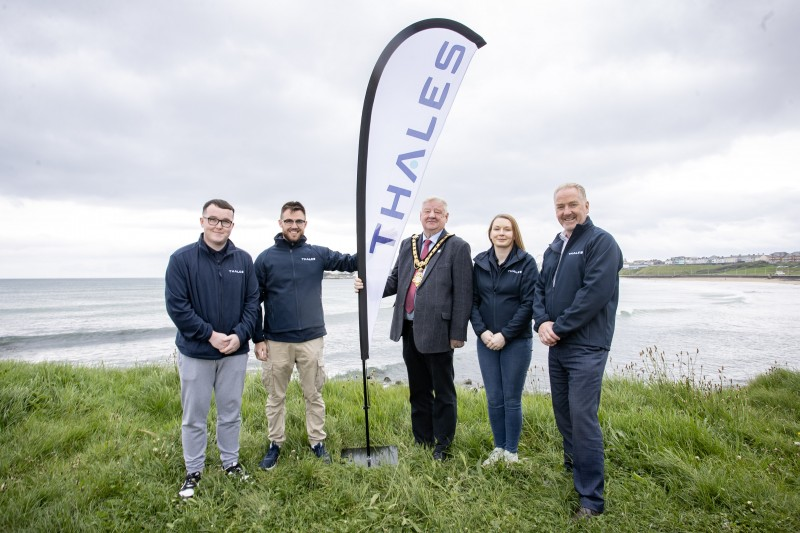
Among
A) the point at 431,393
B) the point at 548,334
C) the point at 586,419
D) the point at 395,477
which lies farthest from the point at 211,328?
the point at 586,419

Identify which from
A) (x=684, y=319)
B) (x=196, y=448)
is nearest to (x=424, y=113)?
(x=196, y=448)

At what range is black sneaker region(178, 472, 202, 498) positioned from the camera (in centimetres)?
311

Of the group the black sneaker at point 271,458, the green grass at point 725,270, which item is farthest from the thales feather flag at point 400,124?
the green grass at point 725,270

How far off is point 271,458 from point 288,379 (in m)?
0.72

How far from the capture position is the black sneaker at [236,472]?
10.8 feet

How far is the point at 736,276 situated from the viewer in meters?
74.9

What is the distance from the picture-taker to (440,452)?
379 centimetres

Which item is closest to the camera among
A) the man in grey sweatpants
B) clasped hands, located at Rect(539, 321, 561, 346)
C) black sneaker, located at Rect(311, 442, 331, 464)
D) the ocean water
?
clasped hands, located at Rect(539, 321, 561, 346)

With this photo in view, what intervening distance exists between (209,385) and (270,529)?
4.23ft

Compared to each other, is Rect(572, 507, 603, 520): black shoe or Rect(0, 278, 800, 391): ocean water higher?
Rect(572, 507, 603, 520): black shoe

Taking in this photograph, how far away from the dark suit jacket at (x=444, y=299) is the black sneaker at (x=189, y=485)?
203 centimetres

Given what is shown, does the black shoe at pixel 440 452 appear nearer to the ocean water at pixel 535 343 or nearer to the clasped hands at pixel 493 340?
the clasped hands at pixel 493 340

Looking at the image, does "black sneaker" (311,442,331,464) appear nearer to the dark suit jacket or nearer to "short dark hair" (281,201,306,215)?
the dark suit jacket

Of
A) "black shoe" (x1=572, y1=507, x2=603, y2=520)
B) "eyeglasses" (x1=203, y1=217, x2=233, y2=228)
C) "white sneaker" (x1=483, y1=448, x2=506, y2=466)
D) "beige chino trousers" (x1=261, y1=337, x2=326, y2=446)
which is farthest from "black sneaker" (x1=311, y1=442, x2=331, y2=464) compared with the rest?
"eyeglasses" (x1=203, y1=217, x2=233, y2=228)
